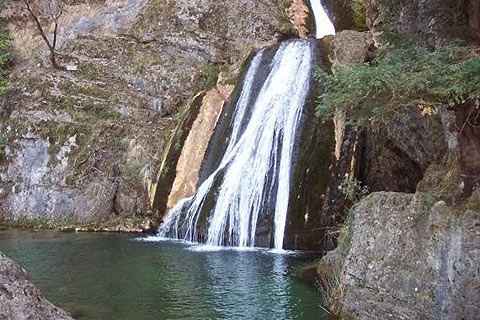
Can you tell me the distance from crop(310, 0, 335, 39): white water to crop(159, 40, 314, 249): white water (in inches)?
231

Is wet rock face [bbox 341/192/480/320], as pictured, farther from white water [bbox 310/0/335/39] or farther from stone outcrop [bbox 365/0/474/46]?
white water [bbox 310/0/335/39]

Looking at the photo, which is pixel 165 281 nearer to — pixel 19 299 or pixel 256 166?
pixel 256 166

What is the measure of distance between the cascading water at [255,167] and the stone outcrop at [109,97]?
2556 mm

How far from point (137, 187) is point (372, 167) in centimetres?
950

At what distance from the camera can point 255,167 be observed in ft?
53.6

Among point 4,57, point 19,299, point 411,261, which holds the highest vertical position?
point 4,57

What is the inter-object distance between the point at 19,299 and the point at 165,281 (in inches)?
261

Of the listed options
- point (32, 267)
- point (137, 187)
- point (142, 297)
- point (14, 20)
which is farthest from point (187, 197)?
point (14, 20)

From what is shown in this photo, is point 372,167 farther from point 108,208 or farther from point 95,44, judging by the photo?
point 95,44

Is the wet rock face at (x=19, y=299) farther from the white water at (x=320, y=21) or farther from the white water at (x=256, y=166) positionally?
the white water at (x=320, y=21)

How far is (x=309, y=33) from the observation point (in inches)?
998

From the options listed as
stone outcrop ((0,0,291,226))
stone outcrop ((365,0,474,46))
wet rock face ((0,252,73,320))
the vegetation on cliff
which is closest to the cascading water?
stone outcrop ((0,0,291,226))

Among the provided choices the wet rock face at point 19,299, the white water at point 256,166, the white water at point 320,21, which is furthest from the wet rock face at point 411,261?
the white water at point 320,21

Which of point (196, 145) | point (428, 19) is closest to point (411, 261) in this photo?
point (428, 19)
